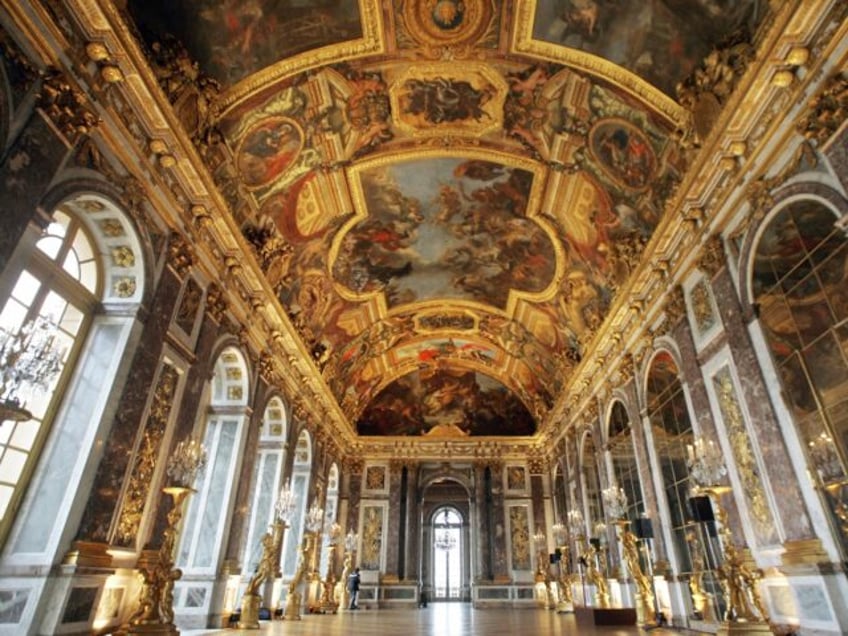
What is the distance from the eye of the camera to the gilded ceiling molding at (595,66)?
9211 mm

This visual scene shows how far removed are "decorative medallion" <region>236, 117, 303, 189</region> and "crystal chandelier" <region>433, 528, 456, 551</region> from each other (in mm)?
24619

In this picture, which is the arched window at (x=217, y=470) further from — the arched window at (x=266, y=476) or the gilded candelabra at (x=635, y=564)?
the gilded candelabra at (x=635, y=564)

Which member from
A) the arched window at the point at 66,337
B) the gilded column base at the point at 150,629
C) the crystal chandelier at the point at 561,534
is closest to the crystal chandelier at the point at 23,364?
the arched window at the point at 66,337

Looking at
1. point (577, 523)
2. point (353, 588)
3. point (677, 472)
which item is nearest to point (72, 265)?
point (677, 472)

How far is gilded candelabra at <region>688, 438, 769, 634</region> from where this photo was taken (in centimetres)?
676

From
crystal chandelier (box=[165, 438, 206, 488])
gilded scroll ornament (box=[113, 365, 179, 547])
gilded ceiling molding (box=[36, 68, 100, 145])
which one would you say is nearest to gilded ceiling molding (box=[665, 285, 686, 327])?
crystal chandelier (box=[165, 438, 206, 488])

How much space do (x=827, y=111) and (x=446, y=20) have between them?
20.8 feet

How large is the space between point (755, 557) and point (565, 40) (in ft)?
29.2

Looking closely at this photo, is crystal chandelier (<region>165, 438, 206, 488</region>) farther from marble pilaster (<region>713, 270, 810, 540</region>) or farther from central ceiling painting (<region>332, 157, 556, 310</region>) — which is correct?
marble pilaster (<region>713, 270, 810, 540</region>)

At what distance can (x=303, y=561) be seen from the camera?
46.2 ft

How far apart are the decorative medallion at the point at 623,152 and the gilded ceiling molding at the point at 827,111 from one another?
3.74 meters

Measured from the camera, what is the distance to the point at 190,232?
9.34 meters

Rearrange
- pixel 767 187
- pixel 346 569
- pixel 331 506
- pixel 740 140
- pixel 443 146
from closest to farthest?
1. pixel 767 187
2. pixel 740 140
3. pixel 443 146
4. pixel 346 569
5. pixel 331 506

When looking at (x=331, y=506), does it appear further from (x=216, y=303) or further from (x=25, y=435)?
(x=25, y=435)
